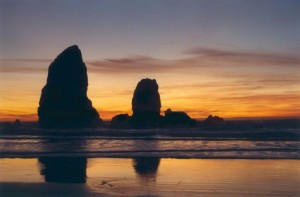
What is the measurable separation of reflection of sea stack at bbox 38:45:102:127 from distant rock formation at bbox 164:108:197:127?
7.35 metres

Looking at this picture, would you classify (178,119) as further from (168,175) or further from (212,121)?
(168,175)

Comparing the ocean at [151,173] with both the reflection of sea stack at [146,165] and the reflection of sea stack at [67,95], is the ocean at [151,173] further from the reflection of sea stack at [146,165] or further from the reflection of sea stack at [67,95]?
the reflection of sea stack at [67,95]

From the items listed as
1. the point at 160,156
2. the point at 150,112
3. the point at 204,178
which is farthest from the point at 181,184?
the point at 150,112

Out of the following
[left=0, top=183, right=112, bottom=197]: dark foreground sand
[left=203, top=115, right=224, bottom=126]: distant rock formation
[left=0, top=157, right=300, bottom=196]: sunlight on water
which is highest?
[left=203, top=115, right=224, bottom=126]: distant rock formation

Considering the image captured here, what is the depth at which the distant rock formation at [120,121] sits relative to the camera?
40.8m

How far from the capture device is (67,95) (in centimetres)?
4556

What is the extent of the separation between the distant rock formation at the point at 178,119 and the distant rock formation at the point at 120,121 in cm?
398

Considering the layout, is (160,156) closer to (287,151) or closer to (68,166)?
(68,166)

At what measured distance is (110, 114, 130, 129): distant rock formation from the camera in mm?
40844

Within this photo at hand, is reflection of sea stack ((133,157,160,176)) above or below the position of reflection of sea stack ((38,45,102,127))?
below

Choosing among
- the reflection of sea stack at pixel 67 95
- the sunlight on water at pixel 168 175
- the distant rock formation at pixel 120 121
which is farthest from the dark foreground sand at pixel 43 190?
the reflection of sea stack at pixel 67 95

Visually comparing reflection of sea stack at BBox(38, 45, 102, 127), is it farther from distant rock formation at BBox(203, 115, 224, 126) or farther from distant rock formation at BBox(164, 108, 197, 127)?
distant rock formation at BBox(203, 115, 224, 126)

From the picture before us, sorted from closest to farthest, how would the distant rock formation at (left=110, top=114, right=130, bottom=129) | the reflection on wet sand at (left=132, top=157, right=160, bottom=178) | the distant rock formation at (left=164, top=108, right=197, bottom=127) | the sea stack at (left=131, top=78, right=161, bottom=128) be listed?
the reflection on wet sand at (left=132, top=157, right=160, bottom=178) < the distant rock formation at (left=164, top=108, right=197, bottom=127) < the distant rock formation at (left=110, top=114, right=130, bottom=129) < the sea stack at (left=131, top=78, right=161, bottom=128)

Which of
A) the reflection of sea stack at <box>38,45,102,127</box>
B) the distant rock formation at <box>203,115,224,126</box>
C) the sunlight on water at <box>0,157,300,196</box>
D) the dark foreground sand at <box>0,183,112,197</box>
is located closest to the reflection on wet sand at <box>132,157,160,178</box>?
the sunlight on water at <box>0,157,300,196</box>
